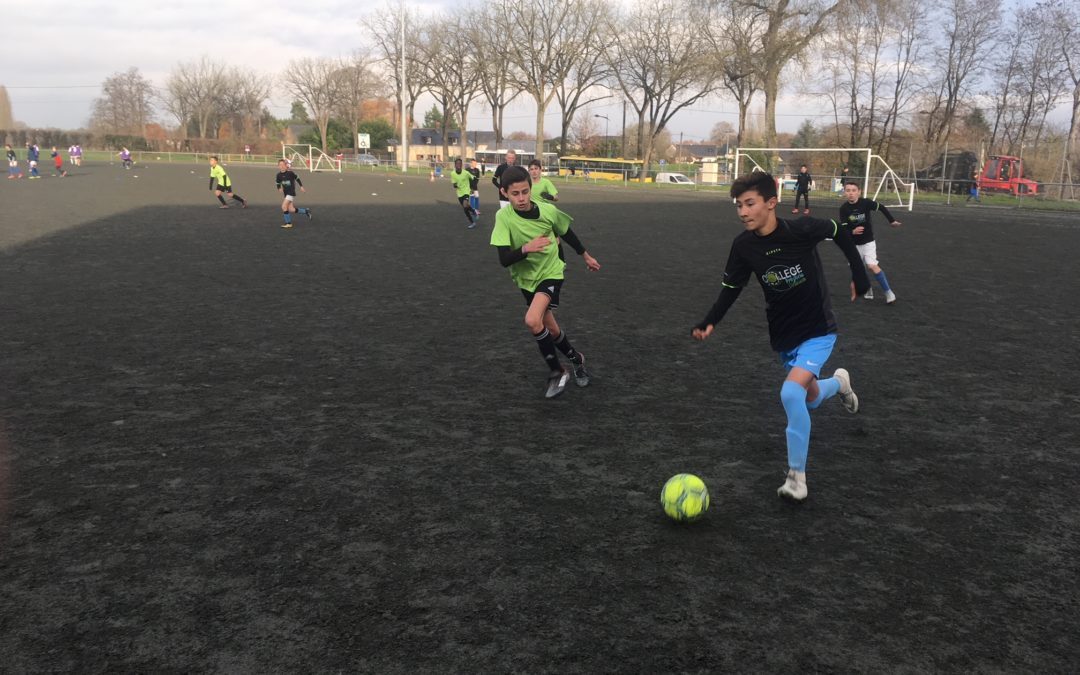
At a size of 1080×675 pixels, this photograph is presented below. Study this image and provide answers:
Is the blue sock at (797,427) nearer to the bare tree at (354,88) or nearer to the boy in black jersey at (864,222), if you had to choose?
the boy in black jersey at (864,222)

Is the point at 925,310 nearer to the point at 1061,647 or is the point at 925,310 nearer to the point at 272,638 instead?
the point at 1061,647

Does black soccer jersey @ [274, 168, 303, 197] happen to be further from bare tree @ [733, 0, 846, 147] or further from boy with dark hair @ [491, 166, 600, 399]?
bare tree @ [733, 0, 846, 147]

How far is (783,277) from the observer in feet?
14.4

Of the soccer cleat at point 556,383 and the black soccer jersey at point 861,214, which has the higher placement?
the black soccer jersey at point 861,214

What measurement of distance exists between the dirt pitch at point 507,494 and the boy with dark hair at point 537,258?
40cm

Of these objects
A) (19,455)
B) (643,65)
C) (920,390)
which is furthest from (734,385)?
(643,65)

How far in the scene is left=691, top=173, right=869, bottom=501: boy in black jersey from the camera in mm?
4043

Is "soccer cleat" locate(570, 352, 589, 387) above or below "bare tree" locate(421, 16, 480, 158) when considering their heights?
below

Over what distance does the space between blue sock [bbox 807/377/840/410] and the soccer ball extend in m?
1.17

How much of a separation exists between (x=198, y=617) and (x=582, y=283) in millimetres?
8761

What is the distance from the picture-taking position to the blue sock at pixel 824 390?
4.54 m

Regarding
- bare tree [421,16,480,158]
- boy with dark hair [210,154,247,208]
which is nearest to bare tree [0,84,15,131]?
bare tree [421,16,480,158]

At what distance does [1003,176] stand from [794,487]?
43.0 metres

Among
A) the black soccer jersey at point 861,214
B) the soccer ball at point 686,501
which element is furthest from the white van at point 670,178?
the soccer ball at point 686,501
